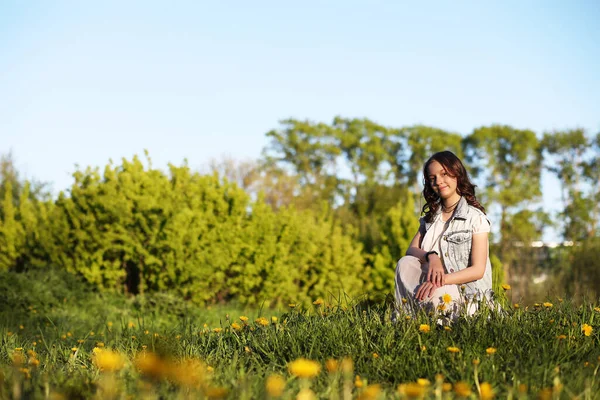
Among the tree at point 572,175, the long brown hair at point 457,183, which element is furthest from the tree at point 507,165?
the long brown hair at point 457,183

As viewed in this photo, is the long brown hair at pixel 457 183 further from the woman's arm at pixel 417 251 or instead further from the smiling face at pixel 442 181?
the woman's arm at pixel 417 251

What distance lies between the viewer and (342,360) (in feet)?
9.37

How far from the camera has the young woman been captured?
3914 millimetres

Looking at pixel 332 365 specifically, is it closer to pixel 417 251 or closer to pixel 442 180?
pixel 417 251

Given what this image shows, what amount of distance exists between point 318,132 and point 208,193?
81.0ft

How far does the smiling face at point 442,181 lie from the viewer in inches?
171

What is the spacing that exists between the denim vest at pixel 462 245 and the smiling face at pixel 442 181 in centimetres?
13

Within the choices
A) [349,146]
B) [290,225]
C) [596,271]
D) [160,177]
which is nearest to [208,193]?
[160,177]

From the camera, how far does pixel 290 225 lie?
46.4ft

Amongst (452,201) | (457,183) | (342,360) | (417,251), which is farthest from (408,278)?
(342,360)

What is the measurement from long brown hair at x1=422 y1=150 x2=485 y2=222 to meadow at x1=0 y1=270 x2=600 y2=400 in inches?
27.3

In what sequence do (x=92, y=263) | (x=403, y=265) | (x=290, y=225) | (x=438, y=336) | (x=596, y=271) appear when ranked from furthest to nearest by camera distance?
1. (x=596, y=271)
2. (x=290, y=225)
3. (x=92, y=263)
4. (x=403, y=265)
5. (x=438, y=336)

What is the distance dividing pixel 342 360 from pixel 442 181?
6.17 feet

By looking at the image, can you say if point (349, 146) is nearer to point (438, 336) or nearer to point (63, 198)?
point (63, 198)
